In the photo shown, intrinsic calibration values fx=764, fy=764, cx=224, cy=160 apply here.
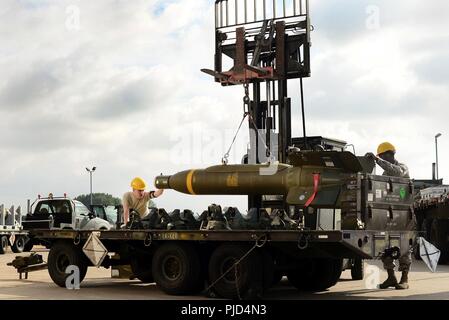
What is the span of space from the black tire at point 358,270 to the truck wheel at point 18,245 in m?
18.1

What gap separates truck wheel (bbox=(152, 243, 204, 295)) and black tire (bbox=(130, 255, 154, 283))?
120 cm

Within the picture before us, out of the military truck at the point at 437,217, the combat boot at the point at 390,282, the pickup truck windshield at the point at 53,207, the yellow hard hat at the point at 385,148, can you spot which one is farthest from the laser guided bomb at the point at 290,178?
the pickup truck windshield at the point at 53,207

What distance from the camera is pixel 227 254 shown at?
456 inches

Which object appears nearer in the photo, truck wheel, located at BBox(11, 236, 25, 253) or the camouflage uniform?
the camouflage uniform

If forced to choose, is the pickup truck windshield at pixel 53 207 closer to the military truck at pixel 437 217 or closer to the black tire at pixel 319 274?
the military truck at pixel 437 217

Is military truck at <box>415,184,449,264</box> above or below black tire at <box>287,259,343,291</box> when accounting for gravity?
above

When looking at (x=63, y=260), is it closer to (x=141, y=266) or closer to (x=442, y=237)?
(x=141, y=266)

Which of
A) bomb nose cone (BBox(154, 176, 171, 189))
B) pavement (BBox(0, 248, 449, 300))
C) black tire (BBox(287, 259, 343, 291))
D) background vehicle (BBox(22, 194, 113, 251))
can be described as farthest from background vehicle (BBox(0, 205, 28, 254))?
black tire (BBox(287, 259, 343, 291))

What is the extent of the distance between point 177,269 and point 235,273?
55.9 inches

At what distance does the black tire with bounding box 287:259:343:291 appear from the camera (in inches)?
528

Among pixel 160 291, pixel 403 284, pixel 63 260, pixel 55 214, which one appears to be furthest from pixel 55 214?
pixel 403 284

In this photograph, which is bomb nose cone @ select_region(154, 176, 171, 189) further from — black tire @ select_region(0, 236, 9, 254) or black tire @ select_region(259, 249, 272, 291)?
black tire @ select_region(0, 236, 9, 254)
